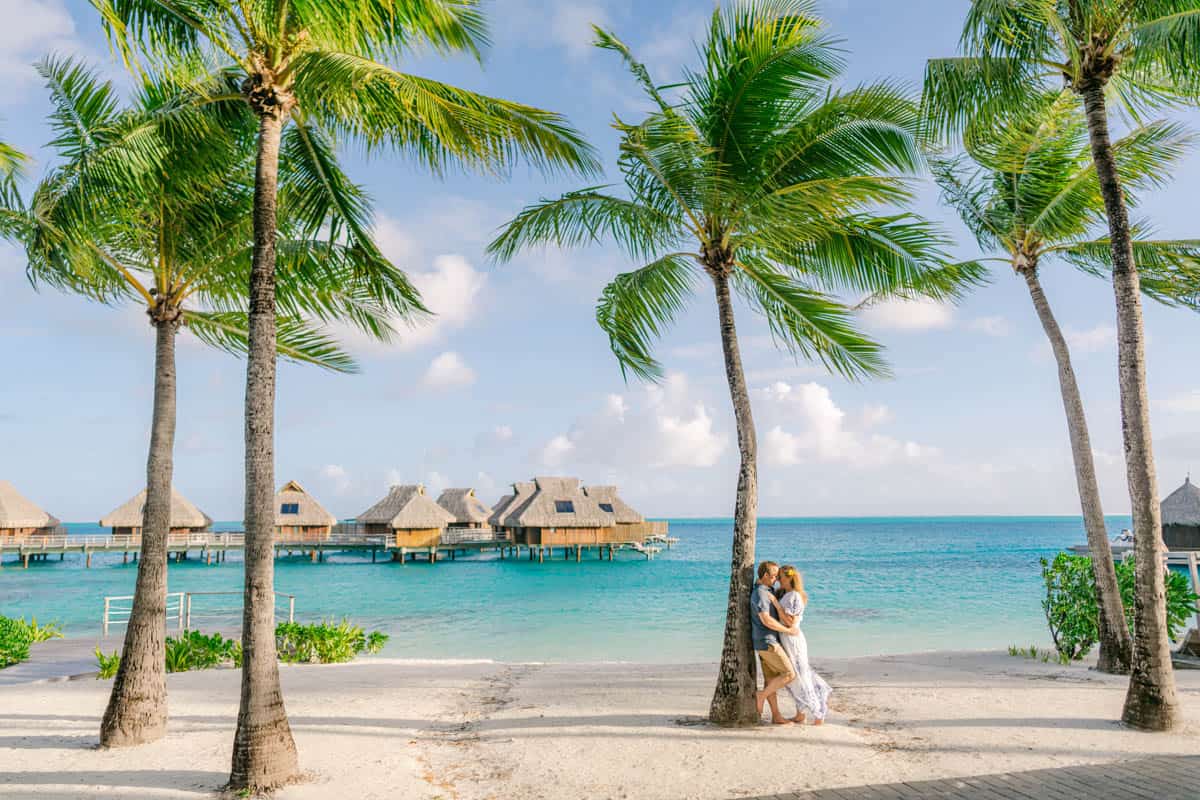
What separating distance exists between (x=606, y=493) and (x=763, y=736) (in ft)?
144

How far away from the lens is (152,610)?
6.30 meters

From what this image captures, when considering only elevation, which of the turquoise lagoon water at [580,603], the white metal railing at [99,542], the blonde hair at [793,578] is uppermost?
the blonde hair at [793,578]

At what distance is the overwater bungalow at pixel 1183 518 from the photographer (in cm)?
2726

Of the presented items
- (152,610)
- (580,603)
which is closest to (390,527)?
(580,603)

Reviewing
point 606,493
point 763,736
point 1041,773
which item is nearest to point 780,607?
point 763,736

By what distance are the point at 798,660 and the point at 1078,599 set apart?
18.7ft

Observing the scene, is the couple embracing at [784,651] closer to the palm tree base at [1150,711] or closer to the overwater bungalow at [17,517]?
the palm tree base at [1150,711]

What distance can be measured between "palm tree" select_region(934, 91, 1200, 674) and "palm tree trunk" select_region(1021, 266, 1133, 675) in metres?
0.01

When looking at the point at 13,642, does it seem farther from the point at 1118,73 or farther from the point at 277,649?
the point at 1118,73

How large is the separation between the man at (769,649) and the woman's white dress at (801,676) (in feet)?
0.25

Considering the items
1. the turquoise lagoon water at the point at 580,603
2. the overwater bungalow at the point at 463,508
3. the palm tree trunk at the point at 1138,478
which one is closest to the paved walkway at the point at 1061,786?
the palm tree trunk at the point at 1138,478

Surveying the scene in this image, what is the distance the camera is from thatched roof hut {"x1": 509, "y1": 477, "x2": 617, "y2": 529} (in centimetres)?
4656

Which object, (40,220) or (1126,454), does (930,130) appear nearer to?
(1126,454)

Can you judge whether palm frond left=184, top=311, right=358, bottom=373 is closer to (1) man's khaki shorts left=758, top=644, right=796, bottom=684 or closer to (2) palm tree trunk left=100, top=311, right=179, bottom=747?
(2) palm tree trunk left=100, top=311, right=179, bottom=747
